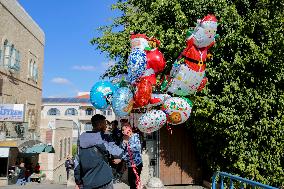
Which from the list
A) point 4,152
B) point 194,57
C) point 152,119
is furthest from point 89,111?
point 194,57

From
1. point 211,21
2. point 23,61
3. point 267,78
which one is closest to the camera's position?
point 211,21

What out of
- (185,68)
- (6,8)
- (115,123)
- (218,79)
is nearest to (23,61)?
(6,8)

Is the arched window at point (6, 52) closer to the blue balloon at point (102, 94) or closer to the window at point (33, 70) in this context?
the window at point (33, 70)

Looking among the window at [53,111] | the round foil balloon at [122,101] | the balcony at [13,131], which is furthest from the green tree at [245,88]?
the window at [53,111]

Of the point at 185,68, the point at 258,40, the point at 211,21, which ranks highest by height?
the point at 258,40

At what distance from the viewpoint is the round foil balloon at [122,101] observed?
668 centimetres

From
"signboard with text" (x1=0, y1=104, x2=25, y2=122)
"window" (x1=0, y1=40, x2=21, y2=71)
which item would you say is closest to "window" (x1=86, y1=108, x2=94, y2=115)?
"window" (x1=0, y1=40, x2=21, y2=71)

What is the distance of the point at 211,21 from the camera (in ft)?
21.9

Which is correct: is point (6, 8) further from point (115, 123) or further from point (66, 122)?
point (66, 122)

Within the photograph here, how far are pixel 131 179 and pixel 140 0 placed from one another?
347 inches

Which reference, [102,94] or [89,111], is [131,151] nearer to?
[102,94]

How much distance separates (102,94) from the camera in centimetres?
713

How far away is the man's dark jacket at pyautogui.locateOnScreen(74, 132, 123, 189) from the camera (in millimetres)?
4828

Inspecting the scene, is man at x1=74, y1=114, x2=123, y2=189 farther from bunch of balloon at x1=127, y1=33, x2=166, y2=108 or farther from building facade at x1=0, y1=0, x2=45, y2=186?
building facade at x1=0, y1=0, x2=45, y2=186
